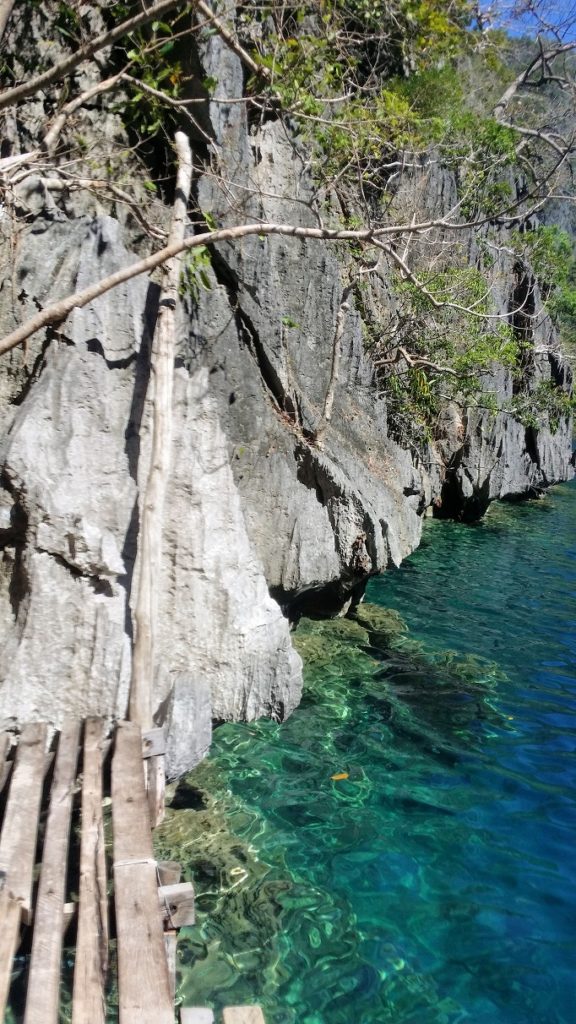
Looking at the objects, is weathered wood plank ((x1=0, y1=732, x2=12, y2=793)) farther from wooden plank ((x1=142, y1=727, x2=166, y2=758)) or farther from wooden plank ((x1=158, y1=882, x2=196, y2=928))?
wooden plank ((x1=158, y1=882, x2=196, y2=928))

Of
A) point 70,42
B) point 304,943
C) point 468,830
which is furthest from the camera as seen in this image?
point 70,42

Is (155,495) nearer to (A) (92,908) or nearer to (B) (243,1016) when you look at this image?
(A) (92,908)

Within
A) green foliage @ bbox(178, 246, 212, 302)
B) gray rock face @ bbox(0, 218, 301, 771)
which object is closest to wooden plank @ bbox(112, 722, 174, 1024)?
gray rock face @ bbox(0, 218, 301, 771)

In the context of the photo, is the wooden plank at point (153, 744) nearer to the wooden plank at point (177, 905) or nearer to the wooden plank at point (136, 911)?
the wooden plank at point (136, 911)

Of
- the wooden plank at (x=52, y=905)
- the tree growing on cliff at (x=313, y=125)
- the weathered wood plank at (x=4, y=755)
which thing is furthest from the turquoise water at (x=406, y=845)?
the tree growing on cliff at (x=313, y=125)

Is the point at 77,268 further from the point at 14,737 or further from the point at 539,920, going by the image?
the point at 539,920

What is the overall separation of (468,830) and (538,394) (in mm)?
17546

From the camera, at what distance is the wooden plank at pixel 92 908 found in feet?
9.59

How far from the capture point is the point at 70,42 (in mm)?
7375

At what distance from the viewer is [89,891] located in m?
3.50

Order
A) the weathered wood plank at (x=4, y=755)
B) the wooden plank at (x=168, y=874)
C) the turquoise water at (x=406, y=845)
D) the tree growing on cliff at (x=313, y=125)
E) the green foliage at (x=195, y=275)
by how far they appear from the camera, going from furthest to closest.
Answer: the green foliage at (x=195, y=275)
the tree growing on cliff at (x=313, y=125)
the weathered wood plank at (x=4, y=755)
the turquoise water at (x=406, y=845)
the wooden plank at (x=168, y=874)

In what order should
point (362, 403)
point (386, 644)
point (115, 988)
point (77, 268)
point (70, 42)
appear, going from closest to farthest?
point (115, 988), point (77, 268), point (70, 42), point (386, 644), point (362, 403)

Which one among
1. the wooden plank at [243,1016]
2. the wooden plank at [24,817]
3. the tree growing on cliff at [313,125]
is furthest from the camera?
the tree growing on cliff at [313,125]

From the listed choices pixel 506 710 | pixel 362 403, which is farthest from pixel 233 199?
pixel 506 710
